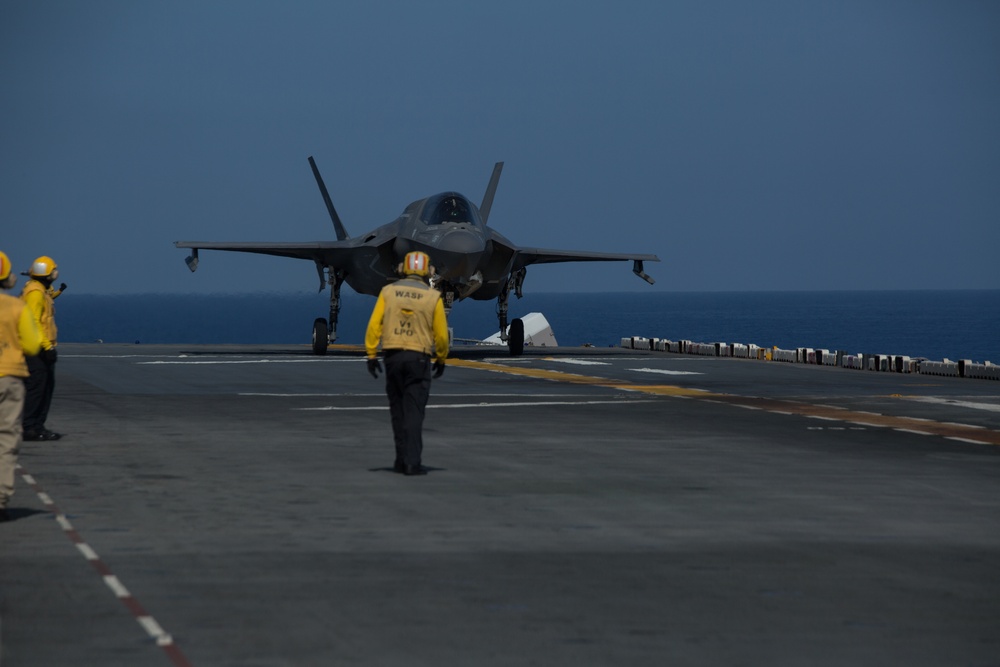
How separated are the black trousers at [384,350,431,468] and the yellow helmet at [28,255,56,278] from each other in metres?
5.19

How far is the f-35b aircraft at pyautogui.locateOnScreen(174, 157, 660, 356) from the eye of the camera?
36.2 meters

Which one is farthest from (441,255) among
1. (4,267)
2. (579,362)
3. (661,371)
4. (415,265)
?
(4,267)

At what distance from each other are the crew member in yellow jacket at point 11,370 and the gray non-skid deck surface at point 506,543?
1.29 ft

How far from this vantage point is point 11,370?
1138 centimetres

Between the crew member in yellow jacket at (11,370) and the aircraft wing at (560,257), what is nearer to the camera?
the crew member in yellow jacket at (11,370)

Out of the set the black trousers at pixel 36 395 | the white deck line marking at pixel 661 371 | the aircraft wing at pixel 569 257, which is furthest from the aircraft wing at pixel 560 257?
the black trousers at pixel 36 395

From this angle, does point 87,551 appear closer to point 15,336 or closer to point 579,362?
point 15,336

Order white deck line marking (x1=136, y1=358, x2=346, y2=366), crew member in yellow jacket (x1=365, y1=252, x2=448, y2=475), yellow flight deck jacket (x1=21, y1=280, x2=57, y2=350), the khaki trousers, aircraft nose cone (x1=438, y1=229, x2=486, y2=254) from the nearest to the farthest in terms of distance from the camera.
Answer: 1. the khaki trousers
2. crew member in yellow jacket (x1=365, y1=252, x2=448, y2=475)
3. yellow flight deck jacket (x1=21, y1=280, x2=57, y2=350)
4. aircraft nose cone (x1=438, y1=229, x2=486, y2=254)
5. white deck line marking (x1=136, y1=358, x2=346, y2=366)

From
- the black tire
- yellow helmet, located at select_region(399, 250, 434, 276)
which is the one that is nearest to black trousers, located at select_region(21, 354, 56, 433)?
yellow helmet, located at select_region(399, 250, 434, 276)

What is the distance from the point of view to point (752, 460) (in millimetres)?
15484

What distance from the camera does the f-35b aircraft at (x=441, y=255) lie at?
1423 inches

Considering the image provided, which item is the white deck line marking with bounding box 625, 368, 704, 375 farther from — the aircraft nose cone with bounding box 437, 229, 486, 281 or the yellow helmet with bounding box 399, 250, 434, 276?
the yellow helmet with bounding box 399, 250, 434, 276

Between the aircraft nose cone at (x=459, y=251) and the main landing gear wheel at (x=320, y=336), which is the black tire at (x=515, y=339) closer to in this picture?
the main landing gear wheel at (x=320, y=336)

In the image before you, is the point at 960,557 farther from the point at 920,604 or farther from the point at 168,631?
the point at 168,631
